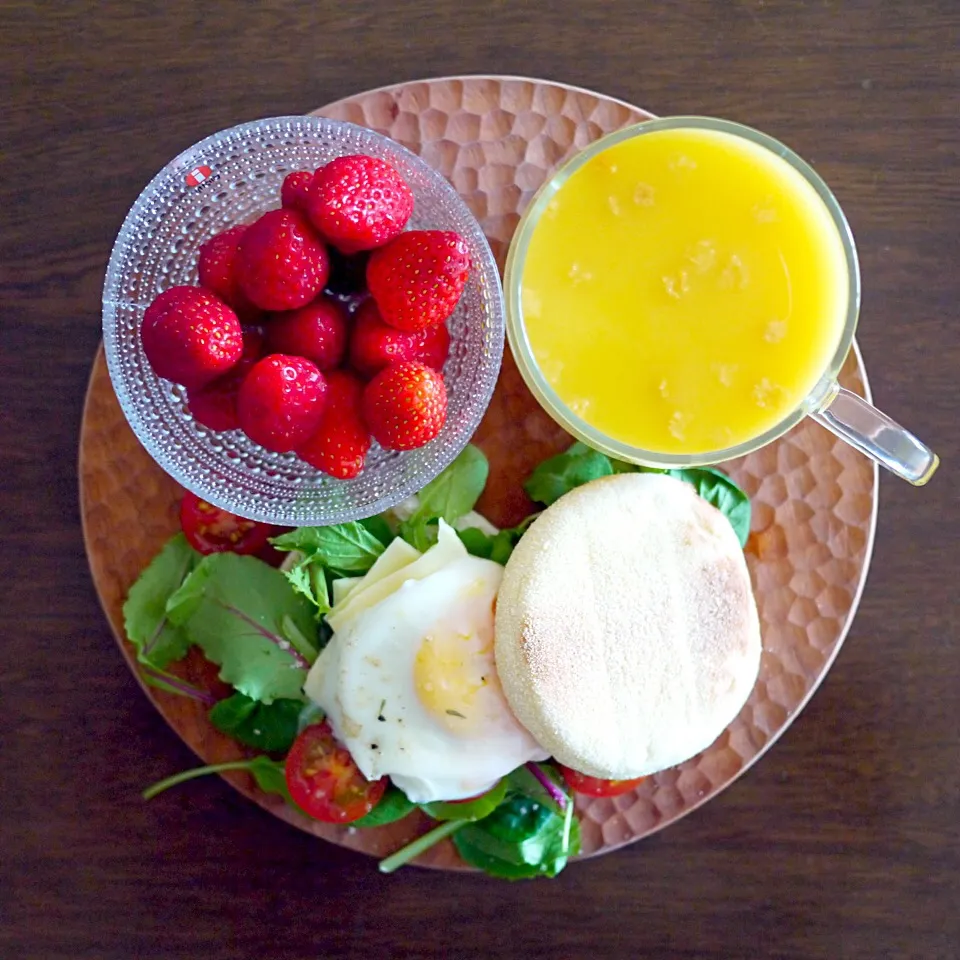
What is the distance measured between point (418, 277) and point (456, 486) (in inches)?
11.8

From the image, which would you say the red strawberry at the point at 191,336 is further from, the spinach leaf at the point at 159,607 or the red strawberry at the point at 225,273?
the spinach leaf at the point at 159,607

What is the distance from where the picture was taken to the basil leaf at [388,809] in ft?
3.53

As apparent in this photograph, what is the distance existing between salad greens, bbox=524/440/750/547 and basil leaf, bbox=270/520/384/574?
197 millimetres

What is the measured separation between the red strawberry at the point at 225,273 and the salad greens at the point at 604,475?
37 cm

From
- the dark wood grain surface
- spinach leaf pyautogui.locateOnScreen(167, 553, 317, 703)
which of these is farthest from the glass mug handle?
spinach leaf pyautogui.locateOnScreen(167, 553, 317, 703)

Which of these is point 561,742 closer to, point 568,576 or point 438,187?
point 568,576

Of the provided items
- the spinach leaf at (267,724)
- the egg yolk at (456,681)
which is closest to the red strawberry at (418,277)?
the egg yolk at (456,681)

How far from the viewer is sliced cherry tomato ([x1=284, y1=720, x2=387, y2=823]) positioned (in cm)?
104

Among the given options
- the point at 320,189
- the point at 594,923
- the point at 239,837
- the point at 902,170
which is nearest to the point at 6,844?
the point at 239,837

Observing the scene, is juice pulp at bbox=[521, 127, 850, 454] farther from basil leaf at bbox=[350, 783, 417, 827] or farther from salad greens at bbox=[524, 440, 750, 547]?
basil leaf at bbox=[350, 783, 417, 827]

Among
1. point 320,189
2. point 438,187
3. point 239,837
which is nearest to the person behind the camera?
point 320,189

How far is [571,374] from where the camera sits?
A: 3.00ft

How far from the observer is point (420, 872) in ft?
3.99

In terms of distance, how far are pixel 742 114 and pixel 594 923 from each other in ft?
3.48
